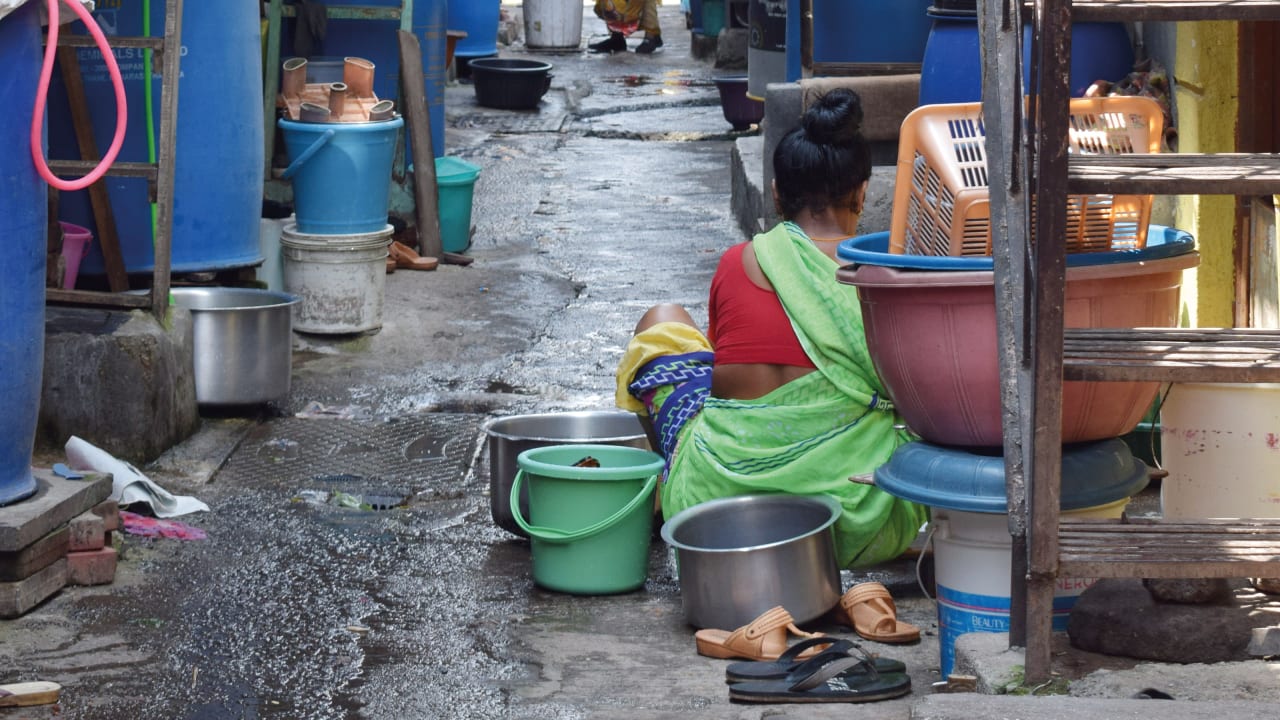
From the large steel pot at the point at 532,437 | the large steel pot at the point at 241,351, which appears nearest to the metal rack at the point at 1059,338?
the large steel pot at the point at 532,437

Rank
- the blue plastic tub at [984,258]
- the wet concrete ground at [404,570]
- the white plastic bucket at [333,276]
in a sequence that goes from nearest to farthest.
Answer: the blue plastic tub at [984,258], the wet concrete ground at [404,570], the white plastic bucket at [333,276]

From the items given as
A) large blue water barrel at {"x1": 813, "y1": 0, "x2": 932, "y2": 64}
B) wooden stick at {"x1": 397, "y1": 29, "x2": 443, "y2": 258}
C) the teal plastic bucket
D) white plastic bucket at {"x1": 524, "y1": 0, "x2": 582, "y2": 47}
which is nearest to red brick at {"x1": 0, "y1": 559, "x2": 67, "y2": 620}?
wooden stick at {"x1": 397, "y1": 29, "x2": 443, "y2": 258}

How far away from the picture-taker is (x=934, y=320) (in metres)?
3.13

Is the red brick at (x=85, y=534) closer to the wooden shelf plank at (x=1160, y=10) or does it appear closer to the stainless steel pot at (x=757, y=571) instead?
the stainless steel pot at (x=757, y=571)

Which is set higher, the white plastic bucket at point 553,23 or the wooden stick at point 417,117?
the white plastic bucket at point 553,23

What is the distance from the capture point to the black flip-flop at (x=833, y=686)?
3254 millimetres

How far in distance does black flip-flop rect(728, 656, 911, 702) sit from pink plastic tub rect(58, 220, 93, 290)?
3270 mm

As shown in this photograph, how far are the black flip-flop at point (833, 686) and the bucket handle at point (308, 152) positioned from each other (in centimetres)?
385

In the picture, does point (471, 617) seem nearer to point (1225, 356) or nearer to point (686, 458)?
point (686, 458)

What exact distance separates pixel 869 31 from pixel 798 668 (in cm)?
481

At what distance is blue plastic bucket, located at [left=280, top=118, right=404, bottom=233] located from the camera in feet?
21.7

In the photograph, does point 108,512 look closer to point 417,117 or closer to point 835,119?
point 835,119

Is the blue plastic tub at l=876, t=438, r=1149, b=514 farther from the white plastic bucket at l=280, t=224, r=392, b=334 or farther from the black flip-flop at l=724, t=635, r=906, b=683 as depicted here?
the white plastic bucket at l=280, t=224, r=392, b=334

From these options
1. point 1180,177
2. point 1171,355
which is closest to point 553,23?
point 1171,355
